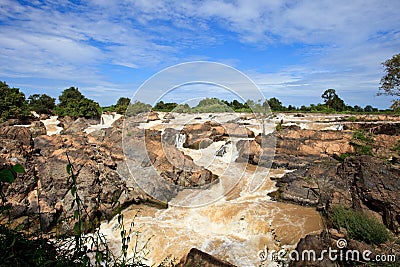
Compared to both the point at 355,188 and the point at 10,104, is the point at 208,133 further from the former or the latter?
the point at 10,104

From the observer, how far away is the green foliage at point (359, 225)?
5.30 metres

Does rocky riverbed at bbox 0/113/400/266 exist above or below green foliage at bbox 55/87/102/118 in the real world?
below

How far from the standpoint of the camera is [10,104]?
23.5 metres

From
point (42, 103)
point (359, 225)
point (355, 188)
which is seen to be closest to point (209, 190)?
point (355, 188)

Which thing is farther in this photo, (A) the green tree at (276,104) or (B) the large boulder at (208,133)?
(A) the green tree at (276,104)

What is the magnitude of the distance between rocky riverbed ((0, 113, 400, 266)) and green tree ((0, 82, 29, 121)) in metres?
13.8

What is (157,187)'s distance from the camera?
30.3 ft

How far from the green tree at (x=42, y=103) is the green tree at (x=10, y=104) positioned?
303 cm

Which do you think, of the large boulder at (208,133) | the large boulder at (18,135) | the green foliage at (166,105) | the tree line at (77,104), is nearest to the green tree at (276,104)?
the tree line at (77,104)

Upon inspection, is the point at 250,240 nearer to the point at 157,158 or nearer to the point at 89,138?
the point at 157,158

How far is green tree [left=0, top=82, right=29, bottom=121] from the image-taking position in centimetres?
2259

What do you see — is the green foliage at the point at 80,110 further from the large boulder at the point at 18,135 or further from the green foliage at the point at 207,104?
the green foliage at the point at 207,104

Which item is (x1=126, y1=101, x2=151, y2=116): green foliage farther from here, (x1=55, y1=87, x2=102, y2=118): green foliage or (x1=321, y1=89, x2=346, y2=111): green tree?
(x1=321, y1=89, x2=346, y2=111): green tree

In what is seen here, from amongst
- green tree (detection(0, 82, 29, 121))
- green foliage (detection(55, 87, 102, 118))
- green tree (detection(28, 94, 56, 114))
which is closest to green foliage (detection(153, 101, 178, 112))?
green foliage (detection(55, 87, 102, 118))
